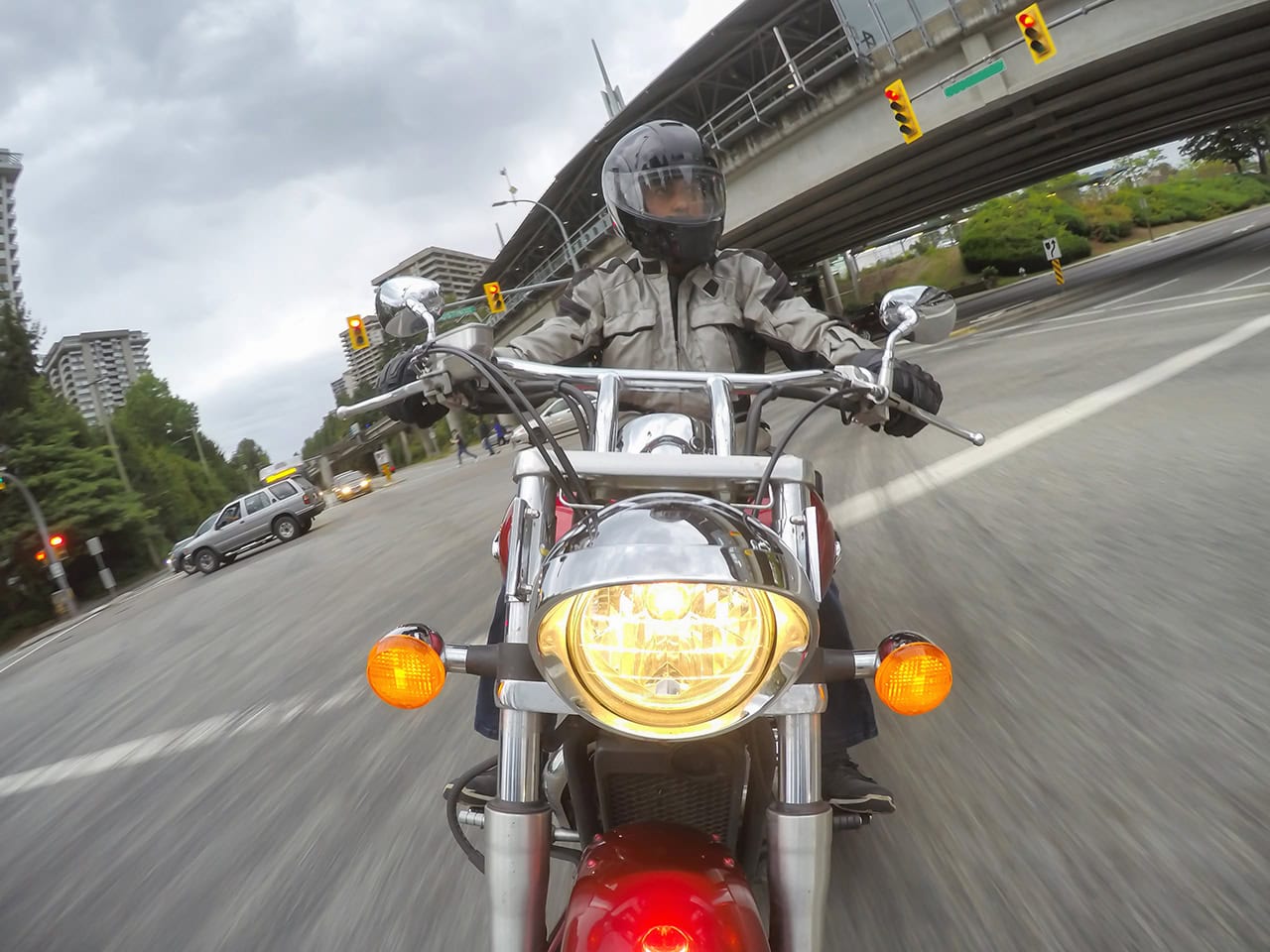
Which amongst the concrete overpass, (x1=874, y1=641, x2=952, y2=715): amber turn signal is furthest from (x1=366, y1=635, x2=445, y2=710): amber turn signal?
the concrete overpass

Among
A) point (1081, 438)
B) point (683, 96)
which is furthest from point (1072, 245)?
point (1081, 438)

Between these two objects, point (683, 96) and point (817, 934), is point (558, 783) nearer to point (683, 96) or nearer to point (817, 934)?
point (817, 934)

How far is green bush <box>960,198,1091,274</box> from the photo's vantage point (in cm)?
5059

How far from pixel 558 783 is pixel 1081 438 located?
5996 mm

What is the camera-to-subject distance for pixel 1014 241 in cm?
5059

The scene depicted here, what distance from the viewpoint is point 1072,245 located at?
5159 centimetres

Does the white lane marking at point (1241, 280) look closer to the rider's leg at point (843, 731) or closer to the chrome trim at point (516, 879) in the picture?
the rider's leg at point (843, 731)

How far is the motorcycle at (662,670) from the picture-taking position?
3.42 feet

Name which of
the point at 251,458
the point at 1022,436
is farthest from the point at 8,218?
the point at 1022,436

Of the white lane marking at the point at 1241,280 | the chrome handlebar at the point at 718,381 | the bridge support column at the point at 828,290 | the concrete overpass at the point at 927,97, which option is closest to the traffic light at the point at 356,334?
the concrete overpass at the point at 927,97

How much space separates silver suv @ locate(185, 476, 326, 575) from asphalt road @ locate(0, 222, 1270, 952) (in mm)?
13184

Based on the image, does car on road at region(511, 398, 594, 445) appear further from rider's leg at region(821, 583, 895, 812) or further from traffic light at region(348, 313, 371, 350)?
traffic light at region(348, 313, 371, 350)

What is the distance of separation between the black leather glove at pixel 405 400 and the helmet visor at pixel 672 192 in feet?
2.45

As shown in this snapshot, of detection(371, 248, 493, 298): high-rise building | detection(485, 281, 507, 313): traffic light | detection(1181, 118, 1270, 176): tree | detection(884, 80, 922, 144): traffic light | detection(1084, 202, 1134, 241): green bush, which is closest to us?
detection(884, 80, 922, 144): traffic light
